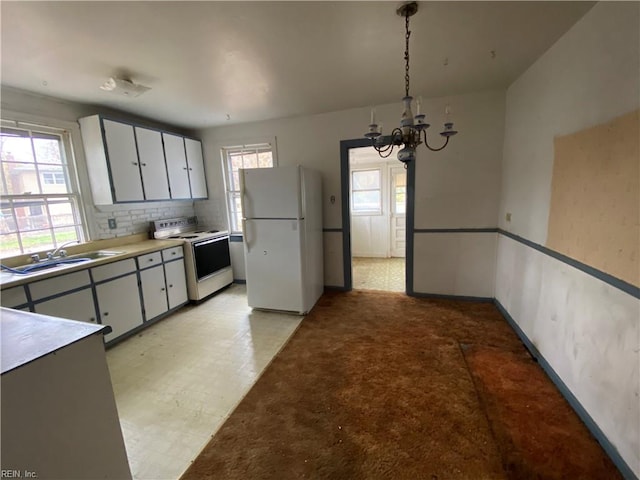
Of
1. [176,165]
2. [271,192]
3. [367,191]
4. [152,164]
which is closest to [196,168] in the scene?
[176,165]

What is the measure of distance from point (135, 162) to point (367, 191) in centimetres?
406

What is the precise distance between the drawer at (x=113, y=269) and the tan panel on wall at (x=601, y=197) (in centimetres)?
367

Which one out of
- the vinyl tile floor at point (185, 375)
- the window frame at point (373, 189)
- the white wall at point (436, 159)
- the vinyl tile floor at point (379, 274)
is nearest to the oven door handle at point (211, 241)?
the vinyl tile floor at point (185, 375)

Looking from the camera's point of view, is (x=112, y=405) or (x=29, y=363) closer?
(x=29, y=363)

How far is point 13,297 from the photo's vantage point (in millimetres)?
1915

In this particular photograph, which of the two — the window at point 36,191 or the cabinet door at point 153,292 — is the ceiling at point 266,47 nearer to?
the window at point 36,191

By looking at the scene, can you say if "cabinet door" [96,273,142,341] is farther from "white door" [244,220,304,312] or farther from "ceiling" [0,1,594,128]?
"ceiling" [0,1,594,128]

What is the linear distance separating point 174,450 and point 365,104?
3.57 metres

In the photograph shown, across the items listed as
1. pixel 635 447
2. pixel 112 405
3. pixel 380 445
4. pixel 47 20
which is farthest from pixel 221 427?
pixel 47 20

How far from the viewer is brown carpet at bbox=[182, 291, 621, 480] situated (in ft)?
4.64

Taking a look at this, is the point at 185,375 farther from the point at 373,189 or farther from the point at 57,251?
the point at 373,189

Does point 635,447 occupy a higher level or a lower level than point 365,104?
lower

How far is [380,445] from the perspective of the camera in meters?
1.54

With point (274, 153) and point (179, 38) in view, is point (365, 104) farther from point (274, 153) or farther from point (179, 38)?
point (179, 38)
